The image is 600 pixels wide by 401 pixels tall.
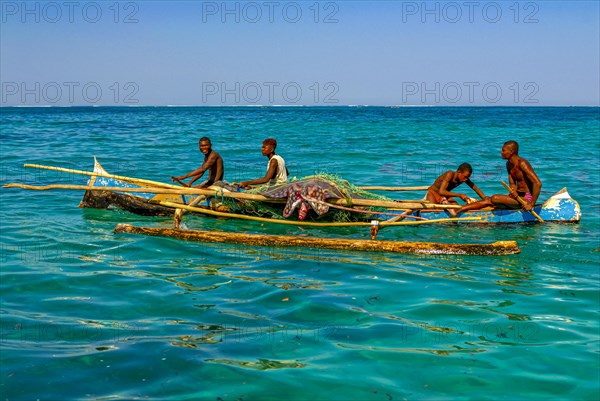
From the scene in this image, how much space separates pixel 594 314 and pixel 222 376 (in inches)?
141

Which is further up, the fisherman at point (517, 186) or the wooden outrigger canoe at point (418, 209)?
the fisherman at point (517, 186)

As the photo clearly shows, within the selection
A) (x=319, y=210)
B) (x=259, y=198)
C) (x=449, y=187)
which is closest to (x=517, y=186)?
(x=449, y=187)

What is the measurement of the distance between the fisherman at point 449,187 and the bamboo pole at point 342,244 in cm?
184

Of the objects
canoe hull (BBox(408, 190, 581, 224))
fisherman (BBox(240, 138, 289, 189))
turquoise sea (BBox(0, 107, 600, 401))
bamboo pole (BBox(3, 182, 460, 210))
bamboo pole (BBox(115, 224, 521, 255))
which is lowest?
turquoise sea (BBox(0, 107, 600, 401))

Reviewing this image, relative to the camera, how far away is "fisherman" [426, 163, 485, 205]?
962cm

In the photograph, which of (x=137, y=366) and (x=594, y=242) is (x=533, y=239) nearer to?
(x=594, y=242)

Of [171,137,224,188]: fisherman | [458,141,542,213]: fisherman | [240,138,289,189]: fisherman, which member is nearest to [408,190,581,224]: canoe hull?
[458,141,542,213]: fisherman

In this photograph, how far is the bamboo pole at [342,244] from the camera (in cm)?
789

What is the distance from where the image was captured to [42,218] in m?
10.8

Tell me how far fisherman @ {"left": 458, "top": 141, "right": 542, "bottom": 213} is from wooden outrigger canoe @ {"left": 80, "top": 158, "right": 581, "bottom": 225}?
0.19 meters

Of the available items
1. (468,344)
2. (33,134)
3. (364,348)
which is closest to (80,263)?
(364,348)

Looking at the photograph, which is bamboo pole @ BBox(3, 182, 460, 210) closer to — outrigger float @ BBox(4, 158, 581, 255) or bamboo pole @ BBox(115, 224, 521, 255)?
outrigger float @ BBox(4, 158, 581, 255)

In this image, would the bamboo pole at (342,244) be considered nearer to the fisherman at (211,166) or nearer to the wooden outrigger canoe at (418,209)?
the wooden outrigger canoe at (418,209)

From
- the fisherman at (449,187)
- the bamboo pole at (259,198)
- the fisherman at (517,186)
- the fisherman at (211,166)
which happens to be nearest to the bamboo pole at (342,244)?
the bamboo pole at (259,198)
